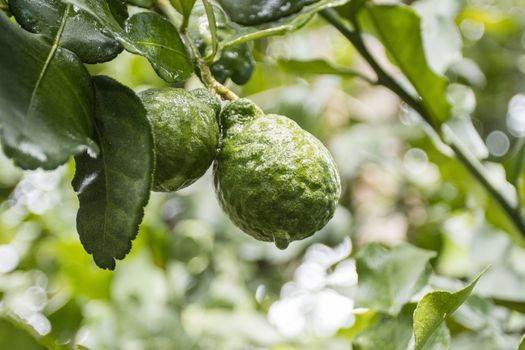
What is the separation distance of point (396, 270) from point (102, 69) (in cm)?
128

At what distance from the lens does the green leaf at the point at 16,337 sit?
22.7 inches

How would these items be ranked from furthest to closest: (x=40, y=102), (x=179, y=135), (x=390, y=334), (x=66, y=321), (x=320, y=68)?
(x=66, y=321) < (x=320, y=68) < (x=390, y=334) < (x=179, y=135) < (x=40, y=102)

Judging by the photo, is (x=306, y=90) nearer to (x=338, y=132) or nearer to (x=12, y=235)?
(x=338, y=132)

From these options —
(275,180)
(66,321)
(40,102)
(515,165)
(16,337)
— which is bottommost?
(66,321)

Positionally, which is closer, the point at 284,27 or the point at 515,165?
the point at 284,27

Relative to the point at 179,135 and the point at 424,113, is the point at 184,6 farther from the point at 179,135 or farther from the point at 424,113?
the point at 424,113

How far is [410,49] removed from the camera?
0.92m

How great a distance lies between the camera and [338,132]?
6.32ft

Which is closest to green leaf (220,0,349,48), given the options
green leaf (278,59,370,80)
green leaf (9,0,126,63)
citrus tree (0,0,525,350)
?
citrus tree (0,0,525,350)

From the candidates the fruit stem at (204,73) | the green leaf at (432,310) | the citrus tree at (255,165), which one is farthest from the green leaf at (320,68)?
the green leaf at (432,310)

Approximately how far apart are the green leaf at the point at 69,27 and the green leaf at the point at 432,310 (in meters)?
0.33

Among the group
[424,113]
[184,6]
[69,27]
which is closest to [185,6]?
[184,6]

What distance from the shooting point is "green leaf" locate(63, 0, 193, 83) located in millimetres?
535

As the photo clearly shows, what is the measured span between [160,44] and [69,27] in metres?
0.07
